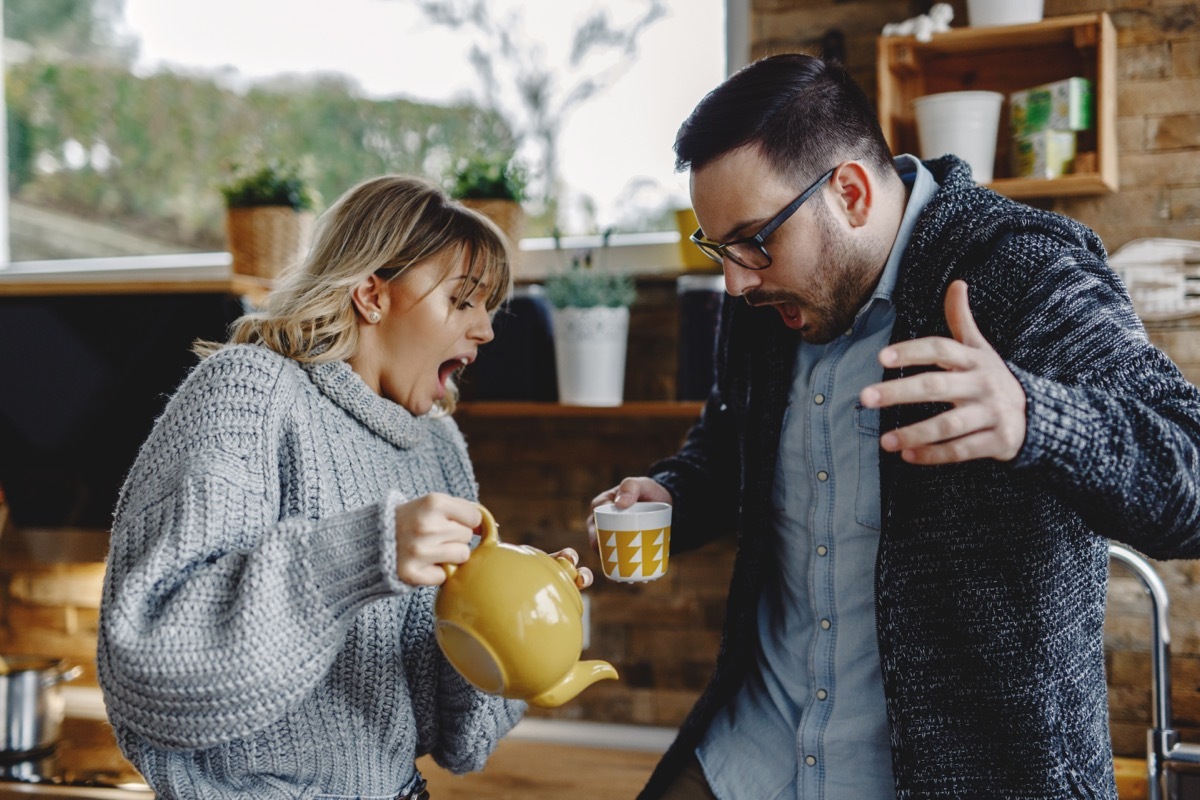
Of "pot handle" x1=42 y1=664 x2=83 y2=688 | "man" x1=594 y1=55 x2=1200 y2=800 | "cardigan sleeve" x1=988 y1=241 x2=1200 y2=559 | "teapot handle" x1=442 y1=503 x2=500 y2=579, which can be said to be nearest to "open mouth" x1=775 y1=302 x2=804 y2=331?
"man" x1=594 y1=55 x2=1200 y2=800

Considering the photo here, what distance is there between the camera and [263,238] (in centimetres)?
220

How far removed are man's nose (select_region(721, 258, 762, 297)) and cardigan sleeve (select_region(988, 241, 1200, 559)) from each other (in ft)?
1.11

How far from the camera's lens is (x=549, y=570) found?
101cm

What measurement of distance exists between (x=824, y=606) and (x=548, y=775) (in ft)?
3.03

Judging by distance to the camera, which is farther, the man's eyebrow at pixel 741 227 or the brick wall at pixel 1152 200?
the brick wall at pixel 1152 200

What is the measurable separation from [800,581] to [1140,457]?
553 mm

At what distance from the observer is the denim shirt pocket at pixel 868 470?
129cm

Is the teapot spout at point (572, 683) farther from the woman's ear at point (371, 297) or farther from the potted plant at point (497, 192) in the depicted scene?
the potted plant at point (497, 192)

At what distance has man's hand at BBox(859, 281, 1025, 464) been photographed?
842mm

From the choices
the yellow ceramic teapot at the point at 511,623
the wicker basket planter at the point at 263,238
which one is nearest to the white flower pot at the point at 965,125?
the yellow ceramic teapot at the point at 511,623

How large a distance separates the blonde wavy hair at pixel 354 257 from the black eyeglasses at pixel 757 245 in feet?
1.01

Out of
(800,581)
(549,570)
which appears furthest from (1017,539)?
(549,570)

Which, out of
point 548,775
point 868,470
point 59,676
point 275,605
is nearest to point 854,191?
point 868,470

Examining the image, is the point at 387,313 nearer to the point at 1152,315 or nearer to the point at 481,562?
the point at 481,562
